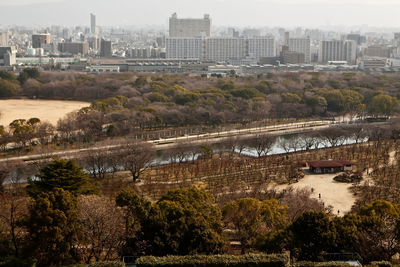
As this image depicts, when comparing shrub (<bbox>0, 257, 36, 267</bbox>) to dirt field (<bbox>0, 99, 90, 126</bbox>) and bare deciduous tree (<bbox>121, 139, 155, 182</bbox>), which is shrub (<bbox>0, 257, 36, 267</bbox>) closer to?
bare deciduous tree (<bbox>121, 139, 155, 182</bbox>)

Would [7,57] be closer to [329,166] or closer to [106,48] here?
[106,48]

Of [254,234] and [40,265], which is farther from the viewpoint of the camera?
[254,234]

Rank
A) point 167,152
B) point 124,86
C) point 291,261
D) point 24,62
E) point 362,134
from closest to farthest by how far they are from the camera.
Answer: point 291,261, point 167,152, point 362,134, point 124,86, point 24,62

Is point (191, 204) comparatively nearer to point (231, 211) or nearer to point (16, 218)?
point (231, 211)

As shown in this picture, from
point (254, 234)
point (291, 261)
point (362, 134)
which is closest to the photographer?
point (291, 261)

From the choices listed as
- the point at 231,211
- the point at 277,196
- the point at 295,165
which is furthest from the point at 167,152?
the point at 231,211

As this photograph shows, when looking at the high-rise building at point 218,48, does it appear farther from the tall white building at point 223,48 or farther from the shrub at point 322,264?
Answer: the shrub at point 322,264

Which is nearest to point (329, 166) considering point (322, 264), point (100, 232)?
point (322, 264)
